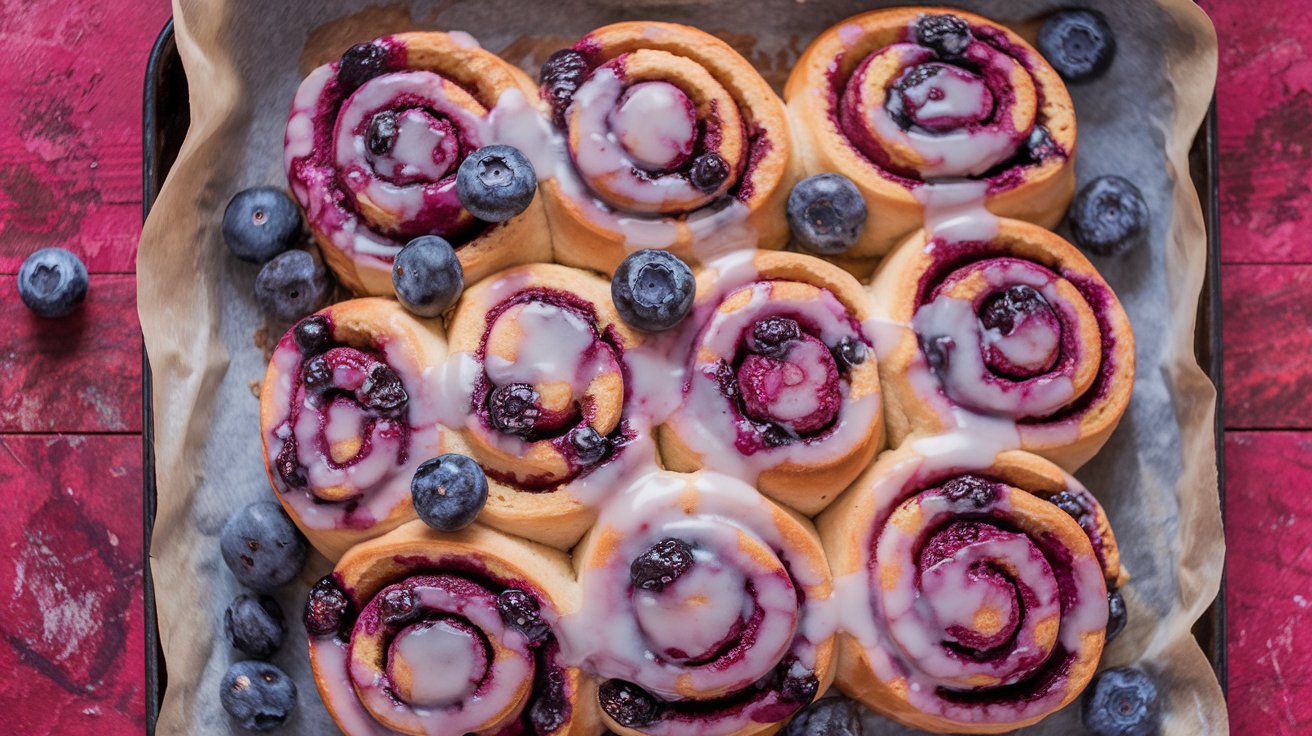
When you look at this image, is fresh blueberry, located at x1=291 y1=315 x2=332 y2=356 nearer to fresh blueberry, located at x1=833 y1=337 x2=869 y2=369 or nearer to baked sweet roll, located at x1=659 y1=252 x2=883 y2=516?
baked sweet roll, located at x1=659 y1=252 x2=883 y2=516

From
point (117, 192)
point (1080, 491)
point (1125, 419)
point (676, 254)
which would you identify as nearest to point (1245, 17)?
point (1125, 419)

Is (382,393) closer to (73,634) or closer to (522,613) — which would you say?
(522,613)

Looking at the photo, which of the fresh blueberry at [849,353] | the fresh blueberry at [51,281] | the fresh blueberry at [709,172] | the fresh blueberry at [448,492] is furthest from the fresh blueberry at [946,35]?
the fresh blueberry at [51,281]

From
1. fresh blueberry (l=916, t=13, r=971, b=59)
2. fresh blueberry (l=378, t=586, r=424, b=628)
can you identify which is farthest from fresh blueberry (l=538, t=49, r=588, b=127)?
fresh blueberry (l=378, t=586, r=424, b=628)

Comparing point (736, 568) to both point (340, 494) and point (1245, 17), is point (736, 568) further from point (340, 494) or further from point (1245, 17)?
point (1245, 17)

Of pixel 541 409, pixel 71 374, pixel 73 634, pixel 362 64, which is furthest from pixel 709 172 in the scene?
pixel 73 634
